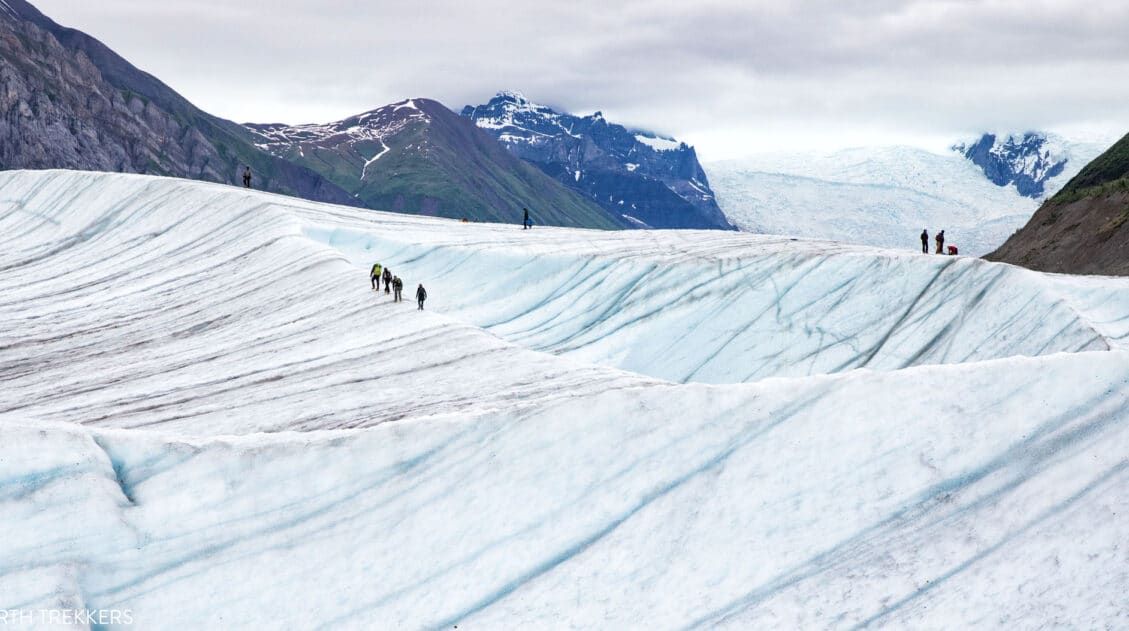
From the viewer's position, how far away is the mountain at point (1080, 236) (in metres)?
40.5

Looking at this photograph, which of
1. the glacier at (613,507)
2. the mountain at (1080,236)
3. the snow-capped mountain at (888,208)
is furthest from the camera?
the snow-capped mountain at (888,208)

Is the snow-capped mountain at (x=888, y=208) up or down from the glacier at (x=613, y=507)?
up

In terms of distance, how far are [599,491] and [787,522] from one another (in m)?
2.48

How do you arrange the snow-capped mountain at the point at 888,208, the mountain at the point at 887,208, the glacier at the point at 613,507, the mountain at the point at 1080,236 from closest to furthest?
the glacier at the point at 613,507 → the mountain at the point at 1080,236 → the snow-capped mountain at the point at 888,208 → the mountain at the point at 887,208

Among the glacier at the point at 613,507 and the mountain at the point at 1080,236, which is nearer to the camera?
the glacier at the point at 613,507

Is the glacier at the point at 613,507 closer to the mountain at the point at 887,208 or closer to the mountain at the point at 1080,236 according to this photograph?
the mountain at the point at 1080,236

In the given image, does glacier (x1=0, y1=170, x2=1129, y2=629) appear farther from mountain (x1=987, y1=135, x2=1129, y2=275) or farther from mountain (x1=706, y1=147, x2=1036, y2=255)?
mountain (x1=706, y1=147, x2=1036, y2=255)

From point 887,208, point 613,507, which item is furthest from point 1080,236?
point 887,208

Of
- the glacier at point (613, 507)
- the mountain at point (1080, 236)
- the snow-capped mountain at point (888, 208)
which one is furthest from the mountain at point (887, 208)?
the glacier at point (613, 507)

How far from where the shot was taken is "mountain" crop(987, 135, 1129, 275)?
40531mm

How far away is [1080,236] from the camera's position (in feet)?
150

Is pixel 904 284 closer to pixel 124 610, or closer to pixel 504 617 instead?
pixel 504 617

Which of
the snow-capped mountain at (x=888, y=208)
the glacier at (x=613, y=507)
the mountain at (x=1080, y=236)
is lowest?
the glacier at (x=613, y=507)

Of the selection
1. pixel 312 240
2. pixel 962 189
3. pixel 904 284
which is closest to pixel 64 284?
pixel 312 240
